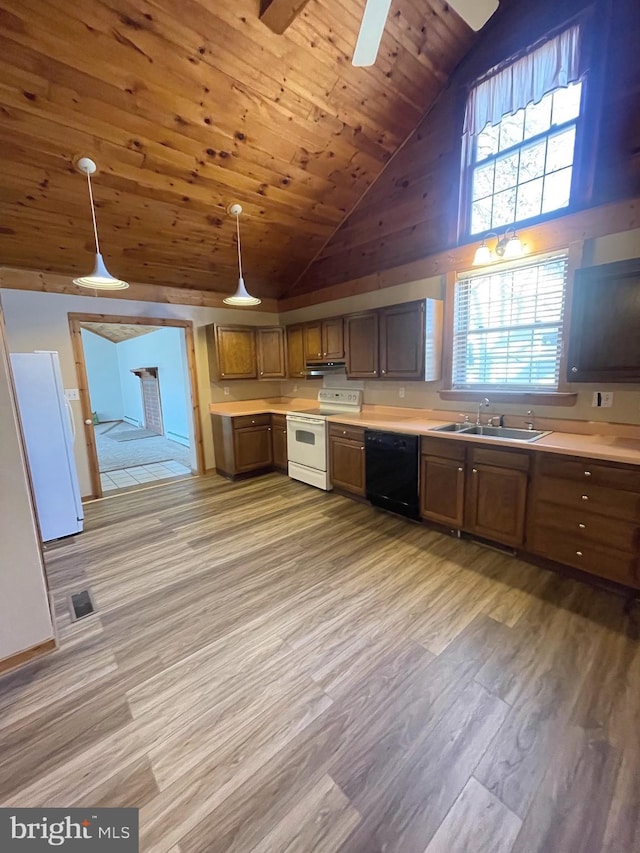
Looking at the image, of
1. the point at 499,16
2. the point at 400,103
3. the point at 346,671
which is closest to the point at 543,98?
the point at 499,16

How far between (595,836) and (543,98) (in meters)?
4.35

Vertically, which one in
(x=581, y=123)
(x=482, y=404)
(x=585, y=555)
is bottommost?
(x=585, y=555)

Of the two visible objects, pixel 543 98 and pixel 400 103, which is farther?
pixel 400 103

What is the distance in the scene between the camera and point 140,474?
5.46 meters

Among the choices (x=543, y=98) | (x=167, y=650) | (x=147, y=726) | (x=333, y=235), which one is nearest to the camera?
(x=147, y=726)

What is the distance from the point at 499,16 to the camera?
277cm

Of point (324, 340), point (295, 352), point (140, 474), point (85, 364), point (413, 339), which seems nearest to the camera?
point (413, 339)

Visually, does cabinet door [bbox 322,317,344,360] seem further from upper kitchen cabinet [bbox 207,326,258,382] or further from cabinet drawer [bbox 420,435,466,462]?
cabinet drawer [bbox 420,435,466,462]

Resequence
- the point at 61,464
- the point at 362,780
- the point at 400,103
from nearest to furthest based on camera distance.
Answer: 1. the point at 362,780
2. the point at 400,103
3. the point at 61,464

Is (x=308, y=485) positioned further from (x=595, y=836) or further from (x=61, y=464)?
(x=595, y=836)

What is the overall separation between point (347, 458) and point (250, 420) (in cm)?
164

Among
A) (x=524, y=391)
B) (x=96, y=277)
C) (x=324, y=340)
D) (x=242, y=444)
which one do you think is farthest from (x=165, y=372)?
(x=524, y=391)

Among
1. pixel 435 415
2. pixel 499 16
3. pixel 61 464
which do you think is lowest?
pixel 61 464

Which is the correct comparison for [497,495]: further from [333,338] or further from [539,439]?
[333,338]
